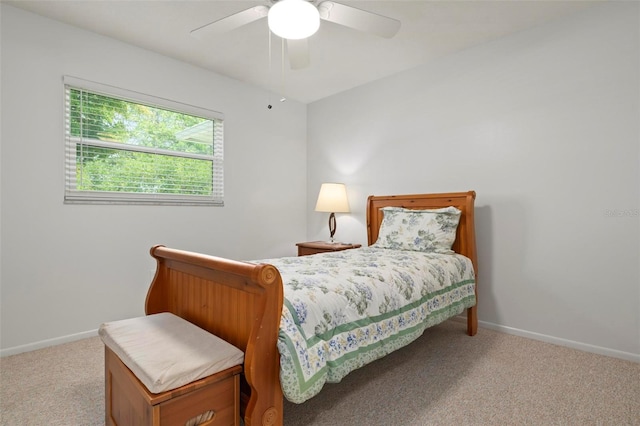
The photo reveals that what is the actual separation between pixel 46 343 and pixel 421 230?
122 inches

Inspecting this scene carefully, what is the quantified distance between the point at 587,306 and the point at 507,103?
171cm

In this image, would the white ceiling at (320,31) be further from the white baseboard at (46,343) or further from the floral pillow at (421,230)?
the white baseboard at (46,343)

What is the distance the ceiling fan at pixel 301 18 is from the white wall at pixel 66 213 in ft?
4.21

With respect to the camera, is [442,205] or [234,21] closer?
[234,21]

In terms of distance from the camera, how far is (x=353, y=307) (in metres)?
1.64

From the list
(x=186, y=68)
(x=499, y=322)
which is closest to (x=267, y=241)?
(x=186, y=68)

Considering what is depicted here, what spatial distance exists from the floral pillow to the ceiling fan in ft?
4.94

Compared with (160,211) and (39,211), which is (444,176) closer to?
(160,211)

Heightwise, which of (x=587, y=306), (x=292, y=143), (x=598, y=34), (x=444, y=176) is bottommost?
(x=587, y=306)

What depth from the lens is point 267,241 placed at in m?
4.07

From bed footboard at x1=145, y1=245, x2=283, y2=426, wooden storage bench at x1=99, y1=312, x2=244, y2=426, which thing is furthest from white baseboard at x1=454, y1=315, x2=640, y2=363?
wooden storage bench at x1=99, y1=312, x2=244, y2=426

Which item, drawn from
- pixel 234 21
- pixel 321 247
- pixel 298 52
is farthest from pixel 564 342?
pixel 234 21

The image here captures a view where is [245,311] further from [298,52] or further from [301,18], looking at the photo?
[298,52]

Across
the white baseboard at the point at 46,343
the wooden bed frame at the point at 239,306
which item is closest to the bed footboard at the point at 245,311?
the wooden bed frame at the point at 239,306
